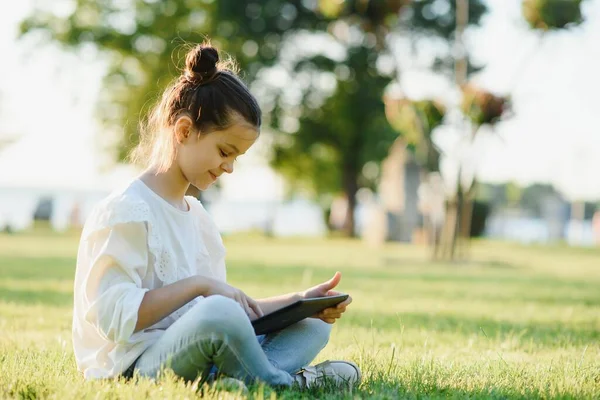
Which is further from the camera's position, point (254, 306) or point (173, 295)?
point (254, 306)

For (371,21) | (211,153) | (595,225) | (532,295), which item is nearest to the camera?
(211,153)

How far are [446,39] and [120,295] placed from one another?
30137 mm

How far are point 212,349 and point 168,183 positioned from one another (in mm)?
717

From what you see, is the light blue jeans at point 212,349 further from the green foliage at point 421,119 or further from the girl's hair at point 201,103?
the green foliage at point 421,119

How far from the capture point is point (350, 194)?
1335 inches

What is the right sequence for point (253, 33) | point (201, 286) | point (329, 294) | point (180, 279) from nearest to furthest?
point (201, 286)
point (180, 279)
point (329, 294)
point (253, 33)

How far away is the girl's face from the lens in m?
3.04

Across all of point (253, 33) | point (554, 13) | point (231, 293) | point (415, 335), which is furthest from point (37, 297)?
point (253, 33)

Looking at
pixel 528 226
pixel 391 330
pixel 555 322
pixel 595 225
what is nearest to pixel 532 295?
pixel 555 322

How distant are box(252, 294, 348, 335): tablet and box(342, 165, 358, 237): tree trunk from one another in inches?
1193

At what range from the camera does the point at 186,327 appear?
8.97ft

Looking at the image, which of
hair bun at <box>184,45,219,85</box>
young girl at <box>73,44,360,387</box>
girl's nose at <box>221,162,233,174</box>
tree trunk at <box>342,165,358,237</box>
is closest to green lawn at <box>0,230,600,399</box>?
young girl at <box>73,44,360,387</box>

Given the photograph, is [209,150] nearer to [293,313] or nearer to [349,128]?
[293,313]

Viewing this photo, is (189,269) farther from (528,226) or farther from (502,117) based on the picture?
(528,226)
